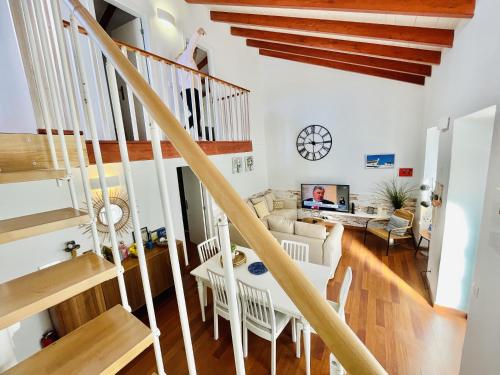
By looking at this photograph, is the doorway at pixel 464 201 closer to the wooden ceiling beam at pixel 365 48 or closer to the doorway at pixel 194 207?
the wooden ceiling beam at pixel 365 48

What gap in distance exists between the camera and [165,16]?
349 cm

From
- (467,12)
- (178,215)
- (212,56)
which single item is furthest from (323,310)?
(212,56)

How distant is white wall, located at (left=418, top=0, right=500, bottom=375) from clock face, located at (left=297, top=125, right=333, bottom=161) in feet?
10.5

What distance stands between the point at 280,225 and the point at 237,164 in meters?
1.80

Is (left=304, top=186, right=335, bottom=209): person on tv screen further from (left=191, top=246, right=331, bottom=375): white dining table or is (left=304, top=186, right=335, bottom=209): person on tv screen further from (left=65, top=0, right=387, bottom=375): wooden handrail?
(left=65, top=0, right=387, bottom=375): wooden handrail

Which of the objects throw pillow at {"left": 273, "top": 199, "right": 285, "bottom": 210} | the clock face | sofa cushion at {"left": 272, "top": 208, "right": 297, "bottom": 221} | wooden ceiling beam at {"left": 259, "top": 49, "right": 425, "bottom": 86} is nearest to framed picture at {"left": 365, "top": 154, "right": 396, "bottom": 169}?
the clock face

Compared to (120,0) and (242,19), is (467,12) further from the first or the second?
(120,0)

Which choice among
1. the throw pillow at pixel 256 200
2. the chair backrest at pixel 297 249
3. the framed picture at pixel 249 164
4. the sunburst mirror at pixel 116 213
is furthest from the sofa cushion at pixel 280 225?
the sunburst mirror at pixel 116 213

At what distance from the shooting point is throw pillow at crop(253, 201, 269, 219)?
16.2ft

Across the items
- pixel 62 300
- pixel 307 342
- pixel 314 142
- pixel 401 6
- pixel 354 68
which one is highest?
pixel 354 68

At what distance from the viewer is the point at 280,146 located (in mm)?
5812

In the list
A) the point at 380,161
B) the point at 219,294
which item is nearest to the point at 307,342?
the point at 219,294

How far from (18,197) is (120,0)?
2.72 metres

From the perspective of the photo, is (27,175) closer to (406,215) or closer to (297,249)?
(297,249)
